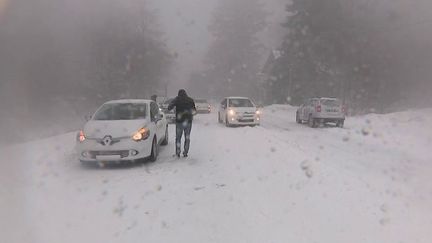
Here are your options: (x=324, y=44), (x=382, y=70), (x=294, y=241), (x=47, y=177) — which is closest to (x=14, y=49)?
(x=324, y=44)

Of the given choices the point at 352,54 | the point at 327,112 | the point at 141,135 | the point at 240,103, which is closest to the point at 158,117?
the point at 141,135

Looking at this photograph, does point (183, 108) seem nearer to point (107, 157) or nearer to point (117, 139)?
point (117, 139)

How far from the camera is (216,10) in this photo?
9538 centimetres

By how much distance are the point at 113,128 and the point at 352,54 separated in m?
39.9

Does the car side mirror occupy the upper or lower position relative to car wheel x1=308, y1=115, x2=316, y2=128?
upper

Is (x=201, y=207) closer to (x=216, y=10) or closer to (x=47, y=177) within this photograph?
(x=47, y=177)

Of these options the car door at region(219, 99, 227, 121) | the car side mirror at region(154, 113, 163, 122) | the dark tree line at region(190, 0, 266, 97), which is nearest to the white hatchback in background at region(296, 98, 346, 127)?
the car door at region(219, 99, 227, 121)

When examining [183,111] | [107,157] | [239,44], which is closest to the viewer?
[107,157]

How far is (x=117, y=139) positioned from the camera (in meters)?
10.8

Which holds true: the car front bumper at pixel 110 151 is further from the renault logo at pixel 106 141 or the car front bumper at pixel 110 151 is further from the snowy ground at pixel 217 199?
the snowy ground at pixel 217 199

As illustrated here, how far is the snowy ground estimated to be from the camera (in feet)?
21.8

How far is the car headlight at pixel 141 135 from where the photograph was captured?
11.0m

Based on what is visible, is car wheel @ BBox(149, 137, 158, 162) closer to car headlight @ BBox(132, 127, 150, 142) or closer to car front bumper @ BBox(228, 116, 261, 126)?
car headlight @ BBox(132, 127, 150, 142)

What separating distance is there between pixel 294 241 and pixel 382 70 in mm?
43078
